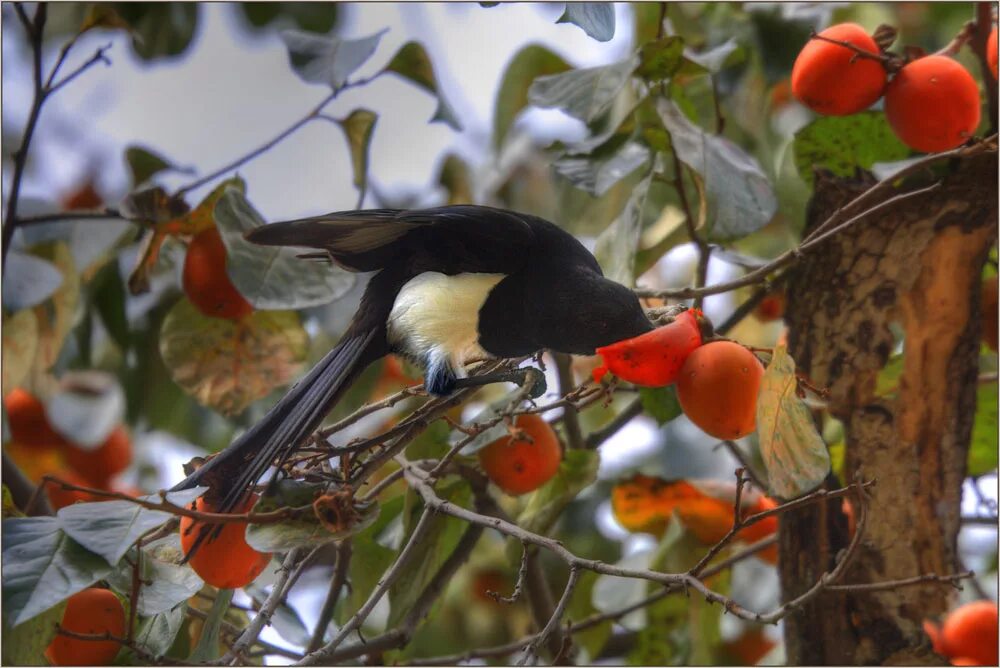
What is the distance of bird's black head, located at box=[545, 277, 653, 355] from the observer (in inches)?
57.3

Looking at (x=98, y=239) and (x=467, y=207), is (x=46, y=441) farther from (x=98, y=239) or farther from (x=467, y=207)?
(x=467, y=207)

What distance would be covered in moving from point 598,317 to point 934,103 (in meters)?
0.58

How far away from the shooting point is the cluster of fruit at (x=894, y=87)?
161cm

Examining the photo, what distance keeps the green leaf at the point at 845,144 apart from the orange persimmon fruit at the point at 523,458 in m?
0.60

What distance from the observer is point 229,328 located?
1.90m

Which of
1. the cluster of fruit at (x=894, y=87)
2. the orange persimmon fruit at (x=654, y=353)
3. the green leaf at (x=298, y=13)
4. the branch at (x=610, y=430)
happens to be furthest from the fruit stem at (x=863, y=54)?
the green leaf at (x=298, y=13)

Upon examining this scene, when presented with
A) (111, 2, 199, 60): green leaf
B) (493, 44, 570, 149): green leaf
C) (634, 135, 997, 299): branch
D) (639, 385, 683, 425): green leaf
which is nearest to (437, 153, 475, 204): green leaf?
(493, 44, 570, 149): green leaf

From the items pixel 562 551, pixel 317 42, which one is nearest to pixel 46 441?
pixel 317 42

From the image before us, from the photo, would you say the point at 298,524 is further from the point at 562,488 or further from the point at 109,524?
the point at 562,488

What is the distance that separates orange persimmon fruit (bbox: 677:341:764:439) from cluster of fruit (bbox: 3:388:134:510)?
1456 millimetres

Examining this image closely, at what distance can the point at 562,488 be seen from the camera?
171 cm

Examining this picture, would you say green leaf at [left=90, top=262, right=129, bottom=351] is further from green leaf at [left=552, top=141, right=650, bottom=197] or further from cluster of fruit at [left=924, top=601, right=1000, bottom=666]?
cluster of fruit at [left=924, top=601, right=1000, bottom=666]

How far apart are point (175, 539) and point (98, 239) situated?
76cm

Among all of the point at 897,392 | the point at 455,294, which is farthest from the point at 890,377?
the point at 455,294
